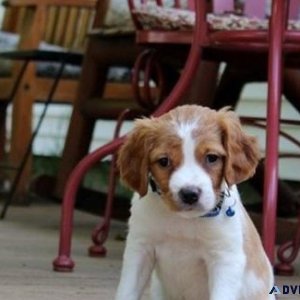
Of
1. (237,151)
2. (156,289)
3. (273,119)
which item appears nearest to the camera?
(237,151)

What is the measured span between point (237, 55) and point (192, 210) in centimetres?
119

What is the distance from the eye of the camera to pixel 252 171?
2.23m

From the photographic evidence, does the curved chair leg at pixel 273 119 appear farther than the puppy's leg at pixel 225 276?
Yes

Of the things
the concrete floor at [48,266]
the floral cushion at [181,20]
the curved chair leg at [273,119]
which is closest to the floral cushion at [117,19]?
the concrete floor at [48,266]

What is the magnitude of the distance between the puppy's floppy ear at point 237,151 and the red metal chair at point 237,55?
0.43m

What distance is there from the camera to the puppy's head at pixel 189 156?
211 centimetres

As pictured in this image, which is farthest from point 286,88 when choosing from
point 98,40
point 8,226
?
point 8,226

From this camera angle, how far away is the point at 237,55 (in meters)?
3.25

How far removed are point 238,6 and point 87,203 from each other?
1016 millimetres

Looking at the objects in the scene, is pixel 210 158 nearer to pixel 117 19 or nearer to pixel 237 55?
pixel 237 55

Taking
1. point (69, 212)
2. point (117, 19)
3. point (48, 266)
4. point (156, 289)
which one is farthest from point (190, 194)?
point (117, 19)

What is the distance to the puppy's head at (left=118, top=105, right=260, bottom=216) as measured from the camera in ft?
6.92

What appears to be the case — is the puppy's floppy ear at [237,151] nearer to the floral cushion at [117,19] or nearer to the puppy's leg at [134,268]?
the puppy's leg at [134,268]

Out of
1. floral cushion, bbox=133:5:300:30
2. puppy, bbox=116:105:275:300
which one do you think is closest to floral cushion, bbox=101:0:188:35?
floral cushion, bbox=133:5:300:30
